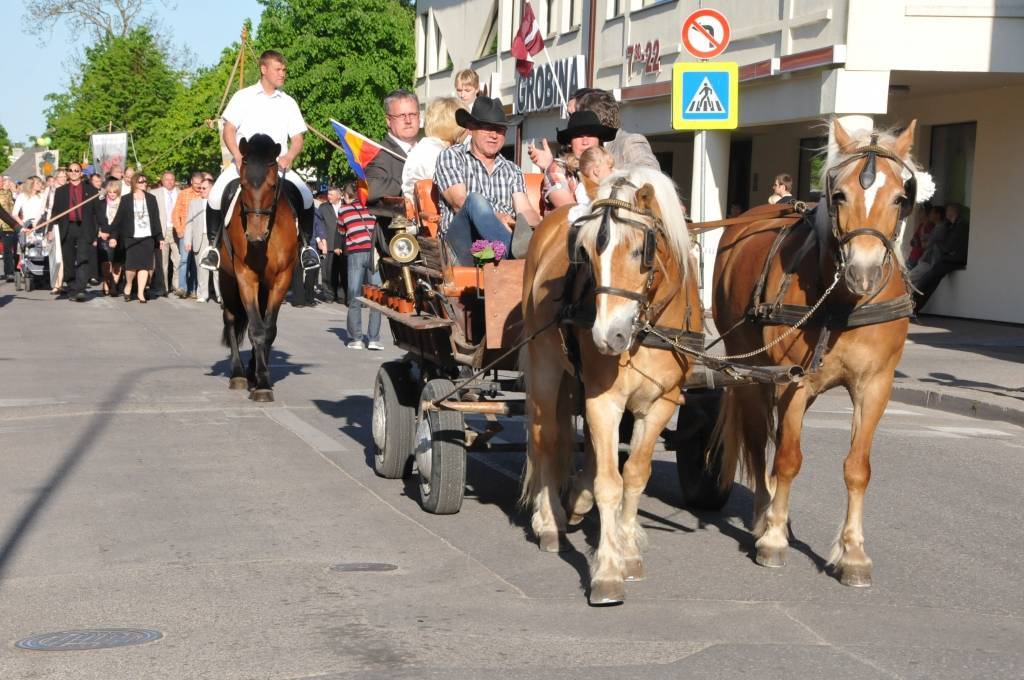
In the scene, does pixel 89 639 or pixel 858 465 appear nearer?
pixel 89 639

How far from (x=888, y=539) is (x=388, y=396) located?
3.13 meters

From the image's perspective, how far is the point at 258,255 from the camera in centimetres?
1316

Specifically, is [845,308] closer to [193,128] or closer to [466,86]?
[466,86]

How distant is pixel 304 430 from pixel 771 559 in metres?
5.10

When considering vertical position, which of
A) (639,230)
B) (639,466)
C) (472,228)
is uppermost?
(639,230)

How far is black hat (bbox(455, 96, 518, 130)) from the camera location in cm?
839

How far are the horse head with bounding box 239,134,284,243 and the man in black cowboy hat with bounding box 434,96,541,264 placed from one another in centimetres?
448

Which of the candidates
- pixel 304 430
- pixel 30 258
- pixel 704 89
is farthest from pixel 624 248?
pixel 30 258

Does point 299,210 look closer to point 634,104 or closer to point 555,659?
point 555,659

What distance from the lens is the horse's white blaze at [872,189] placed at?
6.08 metres

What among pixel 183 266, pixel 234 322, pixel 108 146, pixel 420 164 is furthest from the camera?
pixel 108 146

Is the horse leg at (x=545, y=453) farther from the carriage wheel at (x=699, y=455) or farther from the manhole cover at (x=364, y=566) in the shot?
the carriage wheel at (x=699, y=455)

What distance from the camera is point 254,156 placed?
12.7 metres

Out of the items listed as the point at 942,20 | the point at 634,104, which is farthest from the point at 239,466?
the point at 634,104
